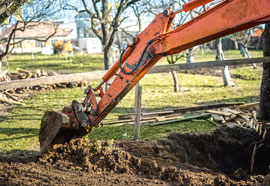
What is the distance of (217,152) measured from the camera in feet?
24.5

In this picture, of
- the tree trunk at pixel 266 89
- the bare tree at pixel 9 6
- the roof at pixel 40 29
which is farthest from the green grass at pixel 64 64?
the bare tree at pixel 9 6

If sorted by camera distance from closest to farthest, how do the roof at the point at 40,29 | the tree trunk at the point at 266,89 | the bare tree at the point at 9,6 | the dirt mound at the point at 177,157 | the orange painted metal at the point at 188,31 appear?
the orange painted metal at the point at 188,31 → the dirt mound at the point at 177,157 → the bare tree at the point at 9,6 → the tree trunk at the point at 266,89 → the roof at the point at 40,29

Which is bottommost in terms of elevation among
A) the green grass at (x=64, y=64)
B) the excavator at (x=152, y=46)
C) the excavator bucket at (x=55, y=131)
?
the excavator bucket at (x=55, y=131)

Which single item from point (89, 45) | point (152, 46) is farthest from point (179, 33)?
point (89, 45)

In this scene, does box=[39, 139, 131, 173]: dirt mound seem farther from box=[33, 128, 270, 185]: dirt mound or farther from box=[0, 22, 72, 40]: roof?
box=[0, 22, 72, 40]: roof

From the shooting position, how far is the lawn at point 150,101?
25.5ft

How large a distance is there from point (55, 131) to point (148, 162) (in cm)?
163

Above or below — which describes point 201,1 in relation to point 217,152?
above

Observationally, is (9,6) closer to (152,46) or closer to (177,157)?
(152,46)

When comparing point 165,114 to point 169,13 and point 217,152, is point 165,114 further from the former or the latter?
point 169,13

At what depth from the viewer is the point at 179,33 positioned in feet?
13.5

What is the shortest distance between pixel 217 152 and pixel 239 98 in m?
5.77

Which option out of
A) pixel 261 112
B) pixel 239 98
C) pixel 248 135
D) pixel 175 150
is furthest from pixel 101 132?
pixel 239 98

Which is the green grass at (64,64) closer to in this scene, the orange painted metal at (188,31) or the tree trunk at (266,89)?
the tree trunk at (266,89)
